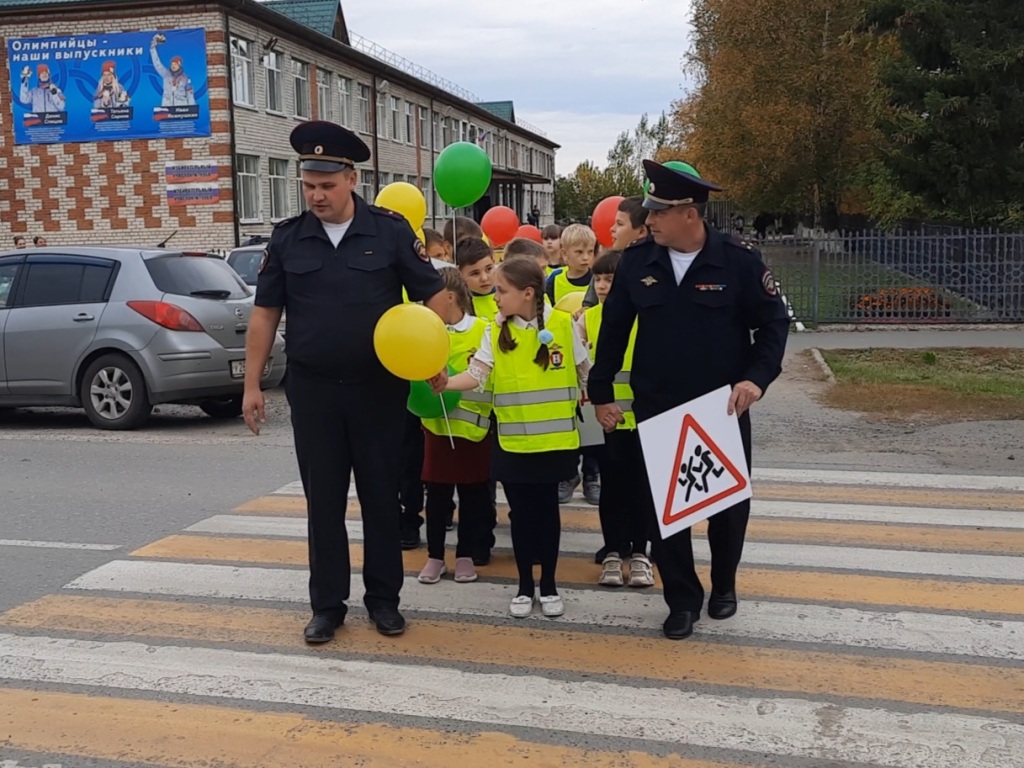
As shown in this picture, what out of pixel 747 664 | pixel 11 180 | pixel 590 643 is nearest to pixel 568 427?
pixel 590 643

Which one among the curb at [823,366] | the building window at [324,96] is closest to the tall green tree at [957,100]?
the curb at [823,366]

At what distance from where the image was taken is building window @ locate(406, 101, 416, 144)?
45.7 metres

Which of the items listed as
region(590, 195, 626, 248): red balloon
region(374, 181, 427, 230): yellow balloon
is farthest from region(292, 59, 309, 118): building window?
region(374, 181, 427, 230): yellow balloon

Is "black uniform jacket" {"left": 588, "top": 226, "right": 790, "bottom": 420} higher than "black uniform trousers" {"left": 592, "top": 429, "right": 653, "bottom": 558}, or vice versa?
"black uniform jacket" {"left": 588, "top": 226, "right": 790, "bottom": 420}

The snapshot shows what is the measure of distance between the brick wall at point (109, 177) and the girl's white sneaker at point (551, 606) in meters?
25.3

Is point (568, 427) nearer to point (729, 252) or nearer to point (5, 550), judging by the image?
point (729, 252)

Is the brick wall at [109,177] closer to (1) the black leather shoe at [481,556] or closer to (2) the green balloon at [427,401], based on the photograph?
(1) the black leather shoe at [481,556]

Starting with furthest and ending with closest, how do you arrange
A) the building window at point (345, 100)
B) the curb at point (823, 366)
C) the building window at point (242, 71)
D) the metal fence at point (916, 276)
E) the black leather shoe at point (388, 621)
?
the building window at point (345, 100)
the building window at point (242, 71)
the metal fence at point (916, 276)
the curb at point (823, 366)
the black leather shoe at point (388, 621)

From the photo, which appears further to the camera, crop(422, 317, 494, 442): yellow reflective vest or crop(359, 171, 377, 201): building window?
crop(359, 171, 377, 201): building window

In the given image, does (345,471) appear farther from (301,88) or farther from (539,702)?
(301,88)

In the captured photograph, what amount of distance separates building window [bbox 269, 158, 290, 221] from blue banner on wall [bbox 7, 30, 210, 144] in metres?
3.72

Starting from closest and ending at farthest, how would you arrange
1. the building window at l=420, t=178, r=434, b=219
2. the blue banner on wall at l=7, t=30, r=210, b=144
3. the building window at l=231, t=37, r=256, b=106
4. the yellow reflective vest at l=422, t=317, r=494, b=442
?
the yellow reflective vest at l=422, t=317, r=494, b=442
the blue banner on wall at l=7, t=30, r=210, b=144
the building window at l=231, t=37, r=256, b=106
the building window at l=420, t=178, r=434, b=219

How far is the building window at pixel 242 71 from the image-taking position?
1129 inches

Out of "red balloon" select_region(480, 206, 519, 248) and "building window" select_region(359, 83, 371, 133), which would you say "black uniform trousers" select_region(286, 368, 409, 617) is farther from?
"building window" select_region(359, 83, 371, 133)
